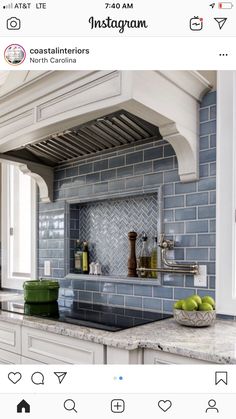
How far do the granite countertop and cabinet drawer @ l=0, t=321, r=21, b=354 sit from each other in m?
0.13

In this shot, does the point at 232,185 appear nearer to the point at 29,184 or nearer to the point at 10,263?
the point at 29,184

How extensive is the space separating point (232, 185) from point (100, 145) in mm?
745

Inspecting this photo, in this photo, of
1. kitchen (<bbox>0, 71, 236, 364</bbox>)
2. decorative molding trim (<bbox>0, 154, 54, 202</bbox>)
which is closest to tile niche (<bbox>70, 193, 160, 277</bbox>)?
kitchen (<bbox>0, 71, 236, 364</bbox>)

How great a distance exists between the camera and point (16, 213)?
2.54 meters

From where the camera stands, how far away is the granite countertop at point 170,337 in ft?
3.11

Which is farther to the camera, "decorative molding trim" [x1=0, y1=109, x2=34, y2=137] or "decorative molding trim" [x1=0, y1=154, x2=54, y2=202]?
"decorative molding trim" [x1=0, y1=154, x2=54, y2=202]
